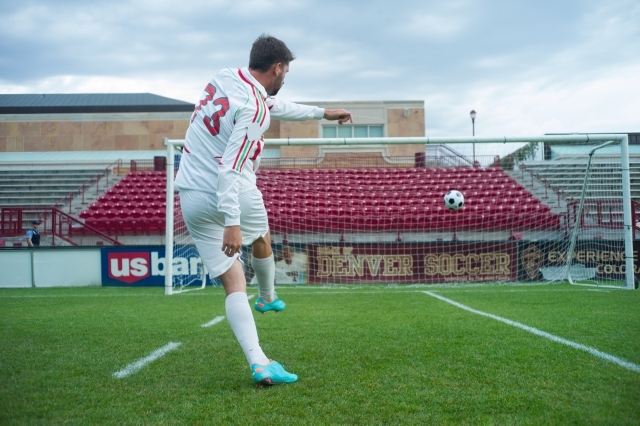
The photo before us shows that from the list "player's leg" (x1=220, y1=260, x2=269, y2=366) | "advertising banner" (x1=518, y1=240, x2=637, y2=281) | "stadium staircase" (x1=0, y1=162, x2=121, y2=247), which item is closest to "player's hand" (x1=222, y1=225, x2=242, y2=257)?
"player's leg" (x1=220, y1=260, x2=269, y2=366)

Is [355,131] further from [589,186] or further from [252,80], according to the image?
[252,80]

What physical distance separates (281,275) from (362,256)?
1969 mm

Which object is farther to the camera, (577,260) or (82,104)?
(82,104)

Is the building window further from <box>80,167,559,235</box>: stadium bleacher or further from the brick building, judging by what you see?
<box>80,167,559,235</box>: stadium bleacher

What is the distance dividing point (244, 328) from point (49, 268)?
1135cm

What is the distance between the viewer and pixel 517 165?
54.9 feet

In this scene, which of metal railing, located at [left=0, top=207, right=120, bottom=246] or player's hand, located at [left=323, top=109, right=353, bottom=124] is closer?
player's hand, located at [left=323, top=109, right=353, bottom=124]

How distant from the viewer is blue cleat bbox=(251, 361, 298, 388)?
314 centimetres

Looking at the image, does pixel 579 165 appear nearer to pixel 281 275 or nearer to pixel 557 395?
pixel 281 275

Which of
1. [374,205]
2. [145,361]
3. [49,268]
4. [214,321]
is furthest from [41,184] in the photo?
[145,361]

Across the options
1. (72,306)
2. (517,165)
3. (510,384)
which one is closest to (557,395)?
(510,384)

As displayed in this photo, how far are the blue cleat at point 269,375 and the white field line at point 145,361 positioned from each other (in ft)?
2.95

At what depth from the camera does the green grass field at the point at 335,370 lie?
8.73 feet

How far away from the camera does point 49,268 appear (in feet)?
42.8
